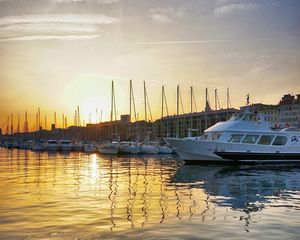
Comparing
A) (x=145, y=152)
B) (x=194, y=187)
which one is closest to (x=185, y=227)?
(x=194, y=187)

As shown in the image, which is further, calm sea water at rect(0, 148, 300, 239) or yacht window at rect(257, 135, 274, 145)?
yacht window at rect(257, 135, 274, 145)

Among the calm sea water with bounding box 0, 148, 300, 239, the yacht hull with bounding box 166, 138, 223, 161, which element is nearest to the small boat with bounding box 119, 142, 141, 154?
the yacht hull with bounding box 166, 138, 223, 161

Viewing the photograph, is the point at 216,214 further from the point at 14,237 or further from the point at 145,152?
the point at 145,152

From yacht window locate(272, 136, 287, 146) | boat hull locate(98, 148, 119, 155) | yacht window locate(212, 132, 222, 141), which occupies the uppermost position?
Answer: yacht window locate(212, 132, 222, 141)

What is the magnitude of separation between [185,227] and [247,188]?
11.7 meters

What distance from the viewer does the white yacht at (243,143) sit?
44031mm

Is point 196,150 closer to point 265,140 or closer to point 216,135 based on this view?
point 216,135

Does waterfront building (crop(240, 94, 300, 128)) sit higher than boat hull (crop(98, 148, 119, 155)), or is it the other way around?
waterfront building (crop(240, 94, 300, 128))

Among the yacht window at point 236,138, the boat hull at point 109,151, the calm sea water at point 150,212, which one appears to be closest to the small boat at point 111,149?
the boat hull at point 109,151

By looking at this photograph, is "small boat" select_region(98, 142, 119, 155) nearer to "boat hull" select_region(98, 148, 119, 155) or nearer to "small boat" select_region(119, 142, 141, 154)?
"boat hull" select_region(98, 148, 119, 155)

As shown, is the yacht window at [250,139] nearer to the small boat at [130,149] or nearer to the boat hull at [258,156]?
the boat hull at [258,156]

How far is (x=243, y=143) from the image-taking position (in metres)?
44.2

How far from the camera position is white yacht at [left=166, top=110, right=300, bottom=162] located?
144ft

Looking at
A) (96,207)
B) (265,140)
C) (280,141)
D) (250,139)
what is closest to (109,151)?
(250,139)
